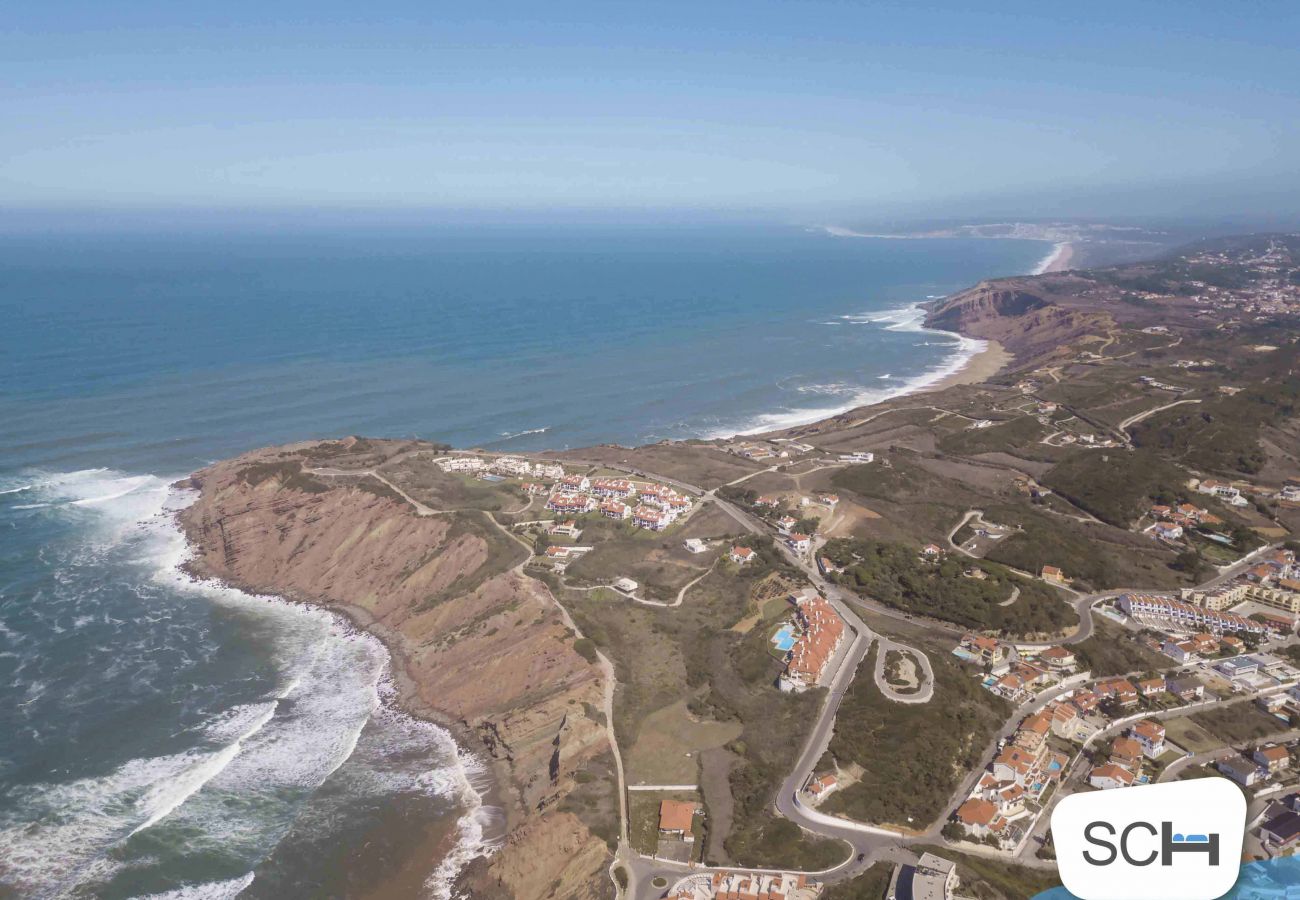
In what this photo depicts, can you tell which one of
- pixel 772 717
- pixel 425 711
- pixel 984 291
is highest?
pixel 984 291

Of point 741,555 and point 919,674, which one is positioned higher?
point 741,555

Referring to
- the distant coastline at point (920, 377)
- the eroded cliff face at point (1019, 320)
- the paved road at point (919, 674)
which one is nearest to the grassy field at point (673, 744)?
the paved road at point (919, 674)

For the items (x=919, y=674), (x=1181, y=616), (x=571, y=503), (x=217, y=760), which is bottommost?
(x=217, y=760)

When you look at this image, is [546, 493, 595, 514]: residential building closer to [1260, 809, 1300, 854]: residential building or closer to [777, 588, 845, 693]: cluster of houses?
[777, 588, 845, 693]: cluster of houses

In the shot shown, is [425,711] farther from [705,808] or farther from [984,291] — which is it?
[984,291]

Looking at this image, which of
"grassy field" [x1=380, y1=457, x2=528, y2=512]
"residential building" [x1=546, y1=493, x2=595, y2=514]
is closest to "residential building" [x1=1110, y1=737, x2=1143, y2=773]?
"residential building" [x1=546, y1=493, x2=595, y2=514]

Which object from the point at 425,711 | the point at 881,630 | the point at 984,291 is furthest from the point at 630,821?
the point at 984,291

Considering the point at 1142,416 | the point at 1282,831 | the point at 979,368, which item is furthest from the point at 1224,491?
the point at 979,368

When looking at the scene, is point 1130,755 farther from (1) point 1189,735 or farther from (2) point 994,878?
(2) point 994,878
